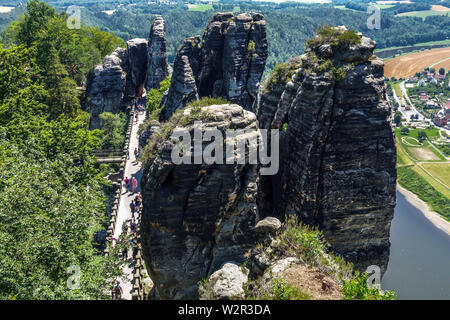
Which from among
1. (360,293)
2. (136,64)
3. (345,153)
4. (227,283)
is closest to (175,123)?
(227,283)

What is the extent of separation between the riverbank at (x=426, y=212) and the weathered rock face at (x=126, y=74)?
63062mm

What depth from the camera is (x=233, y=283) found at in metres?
15.2

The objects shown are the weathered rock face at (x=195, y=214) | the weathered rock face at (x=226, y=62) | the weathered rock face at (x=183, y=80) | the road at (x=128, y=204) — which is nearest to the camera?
the weathered rock face at (x=195, y=214)

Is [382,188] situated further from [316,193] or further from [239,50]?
[239,50]

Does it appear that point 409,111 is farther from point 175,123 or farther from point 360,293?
point 360,293

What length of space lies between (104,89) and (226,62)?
70.1 feet

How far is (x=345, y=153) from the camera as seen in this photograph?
18297 millimetres

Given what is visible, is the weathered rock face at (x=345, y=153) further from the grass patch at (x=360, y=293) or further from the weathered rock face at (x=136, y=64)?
the weathered rock face at (x=136, y=64)

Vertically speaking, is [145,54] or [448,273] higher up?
[145,54]

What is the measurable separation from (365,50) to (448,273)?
60.5 metres

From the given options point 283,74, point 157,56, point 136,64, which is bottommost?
point 136,64

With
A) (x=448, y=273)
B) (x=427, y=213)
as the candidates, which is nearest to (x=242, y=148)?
(x=448, y=273)

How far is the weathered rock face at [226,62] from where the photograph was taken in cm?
4425

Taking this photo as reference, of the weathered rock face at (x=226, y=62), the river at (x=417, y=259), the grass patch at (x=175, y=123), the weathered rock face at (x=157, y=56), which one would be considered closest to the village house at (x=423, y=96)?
the river at (x=417, y=259)
